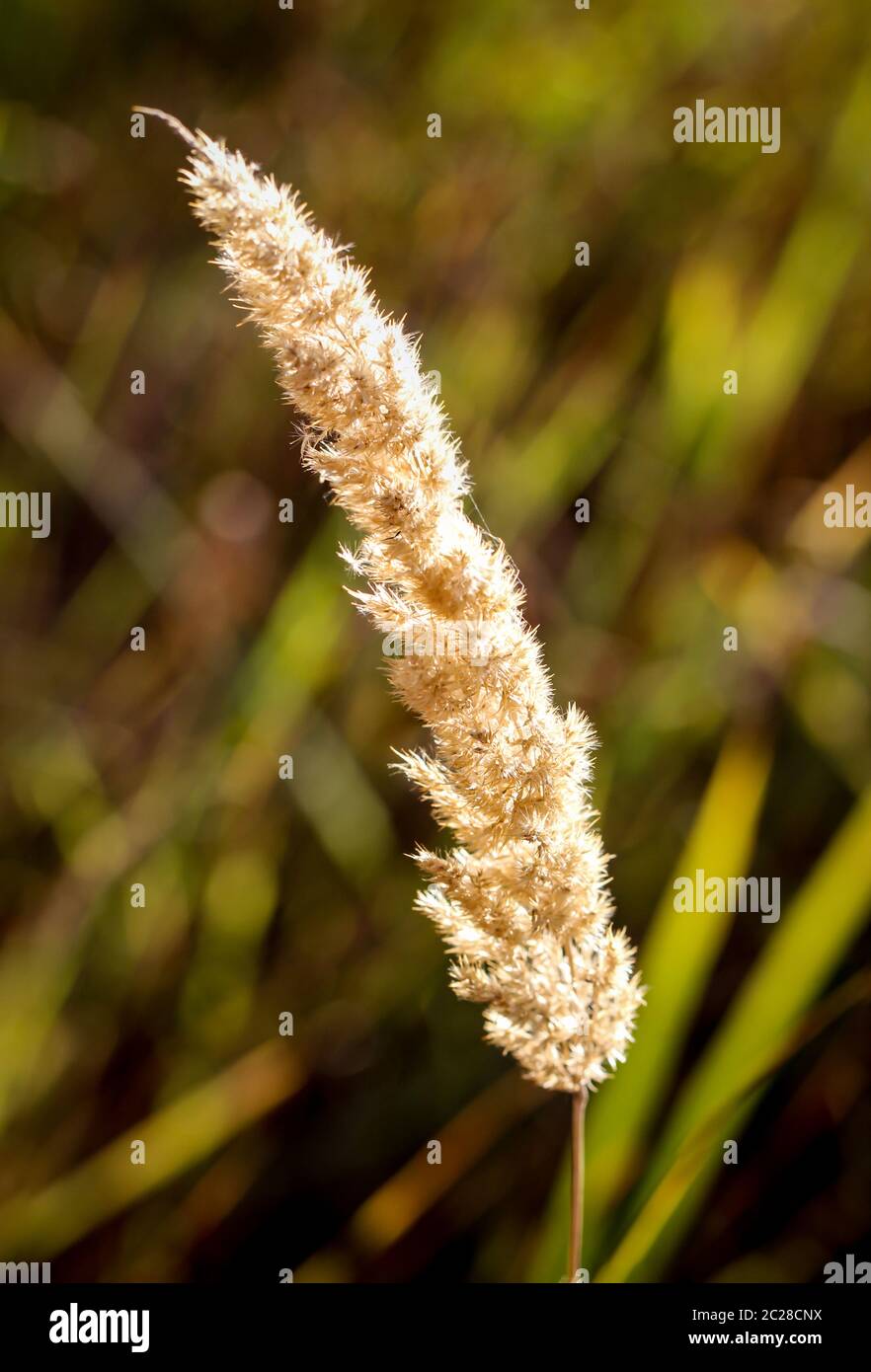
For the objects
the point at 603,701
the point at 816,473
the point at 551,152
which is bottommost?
the point at 603,701

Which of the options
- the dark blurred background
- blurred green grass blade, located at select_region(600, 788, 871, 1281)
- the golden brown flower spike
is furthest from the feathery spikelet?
the dark blurred background

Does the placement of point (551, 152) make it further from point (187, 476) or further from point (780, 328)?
point (187, 476)

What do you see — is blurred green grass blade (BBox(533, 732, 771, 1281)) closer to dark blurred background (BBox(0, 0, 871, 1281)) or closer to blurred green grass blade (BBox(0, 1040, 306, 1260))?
dark blurred background (BBox(0, 0, 871, 1281))

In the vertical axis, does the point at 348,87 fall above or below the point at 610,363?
above

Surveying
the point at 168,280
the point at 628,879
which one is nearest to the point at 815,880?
the point at 628,879

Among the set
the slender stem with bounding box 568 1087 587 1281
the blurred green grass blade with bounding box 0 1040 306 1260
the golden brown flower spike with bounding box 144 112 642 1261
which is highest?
the golden brown flower spike with bounding box 144 112 642 1261

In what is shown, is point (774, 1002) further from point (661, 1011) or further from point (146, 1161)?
point (146, 1161)

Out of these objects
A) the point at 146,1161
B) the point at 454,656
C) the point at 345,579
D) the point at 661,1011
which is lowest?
the point at 146,1161

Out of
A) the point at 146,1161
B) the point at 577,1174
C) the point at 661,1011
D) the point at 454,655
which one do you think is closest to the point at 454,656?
the point at 454,655
